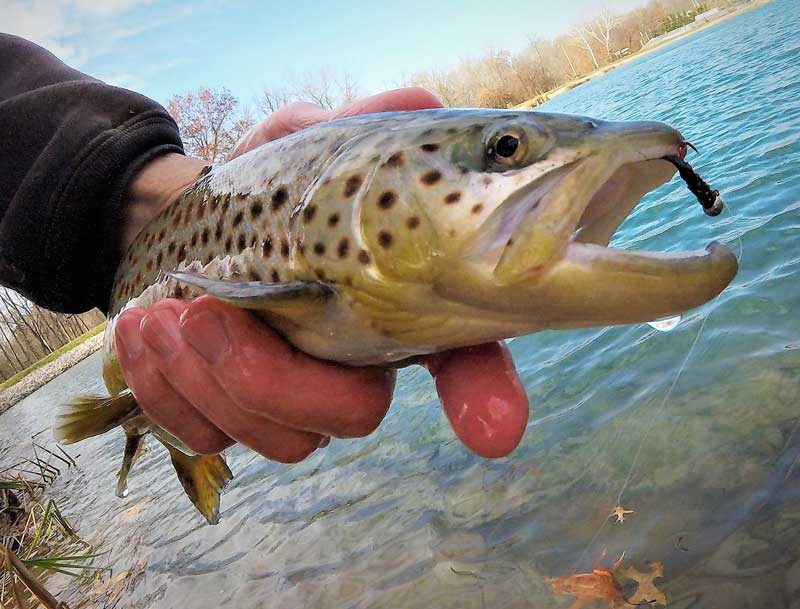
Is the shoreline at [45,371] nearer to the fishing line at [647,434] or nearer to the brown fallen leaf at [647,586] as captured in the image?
the fishing line at [647,434]

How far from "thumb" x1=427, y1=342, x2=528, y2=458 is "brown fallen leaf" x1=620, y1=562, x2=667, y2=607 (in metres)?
1.83

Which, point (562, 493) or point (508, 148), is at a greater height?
point (508, 148)

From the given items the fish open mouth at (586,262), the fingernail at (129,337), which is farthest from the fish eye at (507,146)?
the fingernail at (129,337)

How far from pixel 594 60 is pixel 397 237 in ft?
303

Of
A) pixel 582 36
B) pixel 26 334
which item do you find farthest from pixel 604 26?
pixel 26 334

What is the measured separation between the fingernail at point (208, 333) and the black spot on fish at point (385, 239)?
65cm

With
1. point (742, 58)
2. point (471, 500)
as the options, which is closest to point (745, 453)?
point (471, 500)

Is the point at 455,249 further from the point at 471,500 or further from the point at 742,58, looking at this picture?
the point at 742,58

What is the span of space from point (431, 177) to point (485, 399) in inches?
30.6

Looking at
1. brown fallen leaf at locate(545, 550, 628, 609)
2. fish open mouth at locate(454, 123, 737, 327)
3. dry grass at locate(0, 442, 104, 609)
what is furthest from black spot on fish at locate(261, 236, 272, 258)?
dry grass at locate(0, 442, 104, 609)

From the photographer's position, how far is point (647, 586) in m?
3.23

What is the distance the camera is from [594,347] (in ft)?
21.6

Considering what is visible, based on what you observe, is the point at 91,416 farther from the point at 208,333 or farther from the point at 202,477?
the point at 202,477

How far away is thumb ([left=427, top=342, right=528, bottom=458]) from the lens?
1.97 meters
